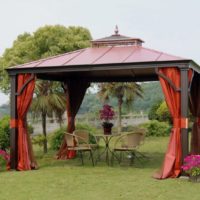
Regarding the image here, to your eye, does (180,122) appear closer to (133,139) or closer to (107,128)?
(133,139)

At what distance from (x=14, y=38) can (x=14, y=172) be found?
72.9 feet

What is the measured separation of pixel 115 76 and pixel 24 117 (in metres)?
3.70

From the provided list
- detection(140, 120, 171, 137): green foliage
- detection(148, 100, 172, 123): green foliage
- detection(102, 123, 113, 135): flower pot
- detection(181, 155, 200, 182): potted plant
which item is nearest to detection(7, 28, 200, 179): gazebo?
detection(181, 155, 200, 182): potted plant

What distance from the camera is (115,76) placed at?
42.9ft

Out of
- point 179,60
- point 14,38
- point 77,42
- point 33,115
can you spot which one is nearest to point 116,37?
point 179,60

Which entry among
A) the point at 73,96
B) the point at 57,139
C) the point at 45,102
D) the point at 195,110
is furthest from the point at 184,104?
the point at 57,139

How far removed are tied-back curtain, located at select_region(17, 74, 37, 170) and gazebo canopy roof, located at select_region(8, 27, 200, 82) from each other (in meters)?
0.25

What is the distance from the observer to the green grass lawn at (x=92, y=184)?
7.14m

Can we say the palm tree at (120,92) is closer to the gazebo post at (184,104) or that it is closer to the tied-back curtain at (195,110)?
the tied-back curtain at (195,110)

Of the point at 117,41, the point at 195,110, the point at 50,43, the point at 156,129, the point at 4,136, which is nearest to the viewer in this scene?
the point at 117,41

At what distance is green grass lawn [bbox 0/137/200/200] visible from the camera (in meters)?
7.14

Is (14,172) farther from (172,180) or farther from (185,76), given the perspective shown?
(185,76)

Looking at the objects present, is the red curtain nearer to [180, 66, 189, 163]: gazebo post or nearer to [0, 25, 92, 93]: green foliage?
[180, 66, 189, 163]: gazebo post

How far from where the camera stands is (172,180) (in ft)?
28.0
